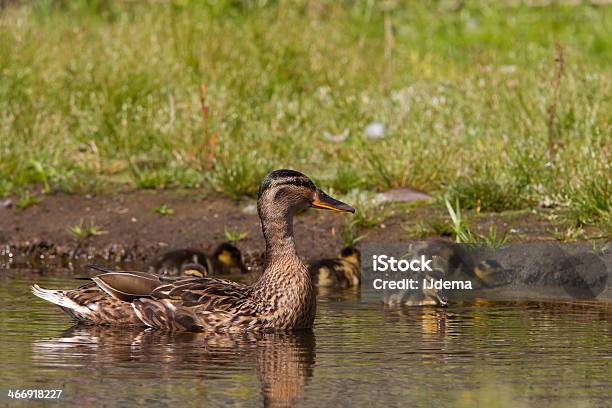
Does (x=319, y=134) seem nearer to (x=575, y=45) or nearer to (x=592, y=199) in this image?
(x=592, y=199)

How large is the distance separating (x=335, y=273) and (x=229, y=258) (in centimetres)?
100

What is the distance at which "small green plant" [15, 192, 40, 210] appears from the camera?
11953mm

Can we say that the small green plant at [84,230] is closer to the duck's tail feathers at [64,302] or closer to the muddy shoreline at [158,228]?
the muddy shoreline at [158,228]

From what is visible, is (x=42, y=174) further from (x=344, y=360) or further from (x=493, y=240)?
(x=344, y=360)

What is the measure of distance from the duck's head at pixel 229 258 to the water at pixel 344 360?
174 centimetres

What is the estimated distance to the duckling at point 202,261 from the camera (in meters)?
10.5

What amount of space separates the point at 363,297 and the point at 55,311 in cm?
205

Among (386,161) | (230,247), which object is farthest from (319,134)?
(230,247)

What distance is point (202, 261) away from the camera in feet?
34.8

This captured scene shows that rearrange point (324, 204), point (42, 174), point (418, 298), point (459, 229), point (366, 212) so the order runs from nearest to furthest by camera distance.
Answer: point (324, 204) < point (418, 298) < point (459, 229) < point (366, 212) < point (42, 174)

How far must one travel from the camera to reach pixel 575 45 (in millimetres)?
18469

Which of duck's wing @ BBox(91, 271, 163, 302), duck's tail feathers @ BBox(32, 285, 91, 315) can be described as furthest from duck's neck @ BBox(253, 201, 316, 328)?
Result: duck's tail feathers @ BBox(32, 285, 91, 315)

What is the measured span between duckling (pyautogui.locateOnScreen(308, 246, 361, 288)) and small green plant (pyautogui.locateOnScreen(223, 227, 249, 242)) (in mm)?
1016

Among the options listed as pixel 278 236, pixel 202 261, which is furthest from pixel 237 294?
pixel 202 261
